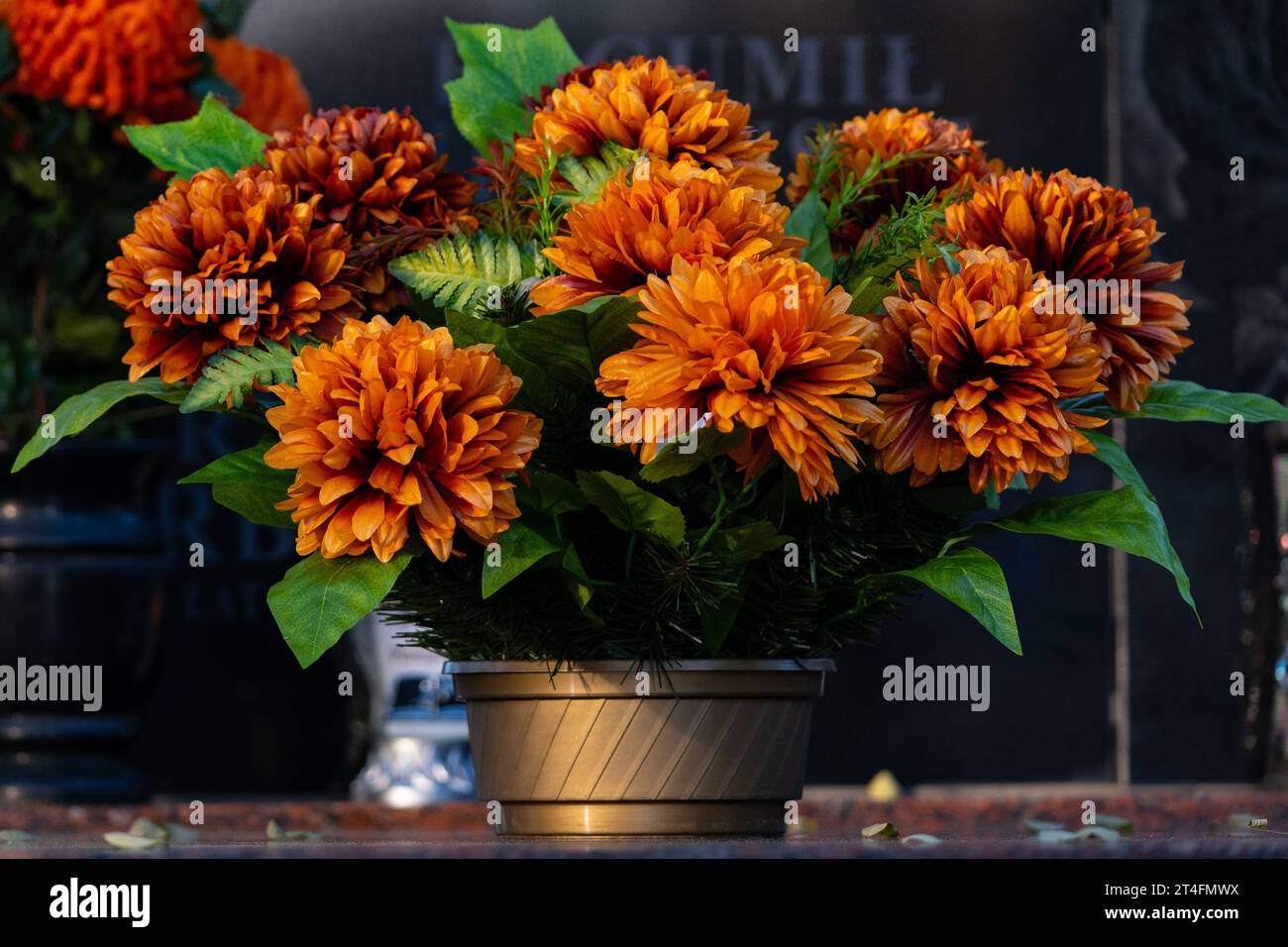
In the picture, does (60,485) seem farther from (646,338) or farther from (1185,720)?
(1185,720)

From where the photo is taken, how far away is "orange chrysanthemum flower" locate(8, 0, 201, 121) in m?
0.90

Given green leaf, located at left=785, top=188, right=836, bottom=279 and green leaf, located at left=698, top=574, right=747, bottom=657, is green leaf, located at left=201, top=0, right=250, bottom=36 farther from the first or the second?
green leaf, located at left=698, top=574, right=747, bottom=657

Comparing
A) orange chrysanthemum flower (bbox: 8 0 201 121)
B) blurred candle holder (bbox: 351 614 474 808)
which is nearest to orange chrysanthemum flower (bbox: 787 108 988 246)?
orange chrysanthemum flower (bbox: 8 0 201 121)

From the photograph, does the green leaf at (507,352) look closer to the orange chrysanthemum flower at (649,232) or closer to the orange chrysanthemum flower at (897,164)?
the orange chrysanthemum flower at (649,232)

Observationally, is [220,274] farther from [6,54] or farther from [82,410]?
[6,54]

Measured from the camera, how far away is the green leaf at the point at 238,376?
468 millimetres

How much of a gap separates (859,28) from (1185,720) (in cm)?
73

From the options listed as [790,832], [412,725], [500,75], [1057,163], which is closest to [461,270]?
[500,75]

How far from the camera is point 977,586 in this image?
0.46 metres

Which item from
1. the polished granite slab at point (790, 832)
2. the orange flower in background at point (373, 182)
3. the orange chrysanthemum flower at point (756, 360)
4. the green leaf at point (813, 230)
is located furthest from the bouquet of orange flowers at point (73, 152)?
the orange chrysanthemum flower at point (756, 360)

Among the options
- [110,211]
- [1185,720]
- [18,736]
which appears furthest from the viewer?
[1185,720]
